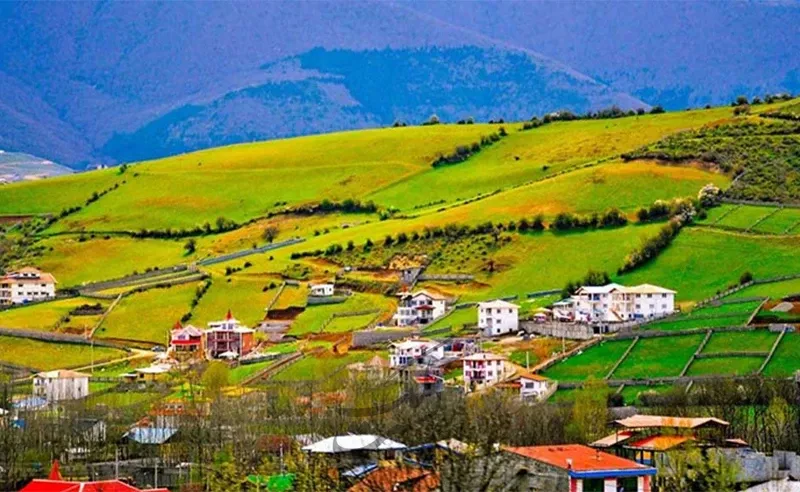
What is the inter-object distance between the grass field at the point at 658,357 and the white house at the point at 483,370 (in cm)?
812

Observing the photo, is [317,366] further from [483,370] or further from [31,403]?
[31,403]

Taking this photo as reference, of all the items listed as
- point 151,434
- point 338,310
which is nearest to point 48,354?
point 338,310

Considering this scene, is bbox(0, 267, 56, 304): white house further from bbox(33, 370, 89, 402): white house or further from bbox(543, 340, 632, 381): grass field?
bbox(543, 340, 632, 381): grass field

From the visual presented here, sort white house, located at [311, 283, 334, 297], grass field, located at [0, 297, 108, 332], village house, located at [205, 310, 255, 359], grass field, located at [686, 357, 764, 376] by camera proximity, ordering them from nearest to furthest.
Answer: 1. grass field, located at [686, 357, 764, 376]
2. village house, located at [205, 310, 255, 359]
3. white house, located at [311, 283, 334, 297]
4. grass field, located at [0, 297, 108, 332]

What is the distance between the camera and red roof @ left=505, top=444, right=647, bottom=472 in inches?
2795

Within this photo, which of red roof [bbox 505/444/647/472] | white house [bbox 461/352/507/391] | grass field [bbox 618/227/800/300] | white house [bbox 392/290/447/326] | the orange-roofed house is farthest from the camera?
white house [bbox 392/290/447/326]

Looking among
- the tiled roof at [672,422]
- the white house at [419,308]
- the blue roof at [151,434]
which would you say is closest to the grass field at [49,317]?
the white house at [419,308]

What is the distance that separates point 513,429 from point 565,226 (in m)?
90.9

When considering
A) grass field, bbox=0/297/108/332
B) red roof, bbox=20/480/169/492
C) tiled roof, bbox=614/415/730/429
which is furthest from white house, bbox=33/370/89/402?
red roof, bbox=20/480/169/492

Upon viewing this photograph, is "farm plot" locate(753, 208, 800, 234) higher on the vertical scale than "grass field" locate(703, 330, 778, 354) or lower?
higher

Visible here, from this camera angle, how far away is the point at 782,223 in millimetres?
172750

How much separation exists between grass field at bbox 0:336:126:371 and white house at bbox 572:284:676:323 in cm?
3663

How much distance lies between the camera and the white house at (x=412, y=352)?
14316cm

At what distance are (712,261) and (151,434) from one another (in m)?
67.6
